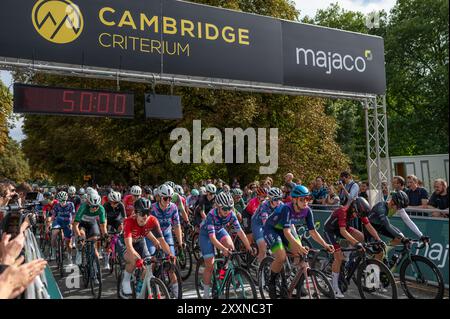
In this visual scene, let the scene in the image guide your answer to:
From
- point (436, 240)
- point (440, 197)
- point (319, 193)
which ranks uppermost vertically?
point (319, 193)

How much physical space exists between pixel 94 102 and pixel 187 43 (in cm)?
329

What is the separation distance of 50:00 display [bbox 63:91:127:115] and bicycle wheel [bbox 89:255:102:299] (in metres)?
3.47

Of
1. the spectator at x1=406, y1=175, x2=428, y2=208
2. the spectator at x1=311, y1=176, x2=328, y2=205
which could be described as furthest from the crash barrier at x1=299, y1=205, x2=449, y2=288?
the spectator at x1=311, y1=176, x2=328, y2=205

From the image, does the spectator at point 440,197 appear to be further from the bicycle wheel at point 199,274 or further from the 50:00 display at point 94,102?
the 50:00 display at point 94,102

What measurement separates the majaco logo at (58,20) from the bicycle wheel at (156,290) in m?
7.06

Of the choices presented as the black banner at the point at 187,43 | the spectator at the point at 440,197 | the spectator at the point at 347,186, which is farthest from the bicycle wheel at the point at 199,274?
the black banner at the point at 187,43

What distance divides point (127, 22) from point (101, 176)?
3410cm

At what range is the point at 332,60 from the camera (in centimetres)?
1402

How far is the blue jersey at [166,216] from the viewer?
820 cm

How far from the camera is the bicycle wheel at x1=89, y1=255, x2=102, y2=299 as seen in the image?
26.9ft

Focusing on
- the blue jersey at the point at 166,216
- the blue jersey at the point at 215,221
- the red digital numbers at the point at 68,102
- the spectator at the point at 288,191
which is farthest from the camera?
the spectator at the point at 288,191

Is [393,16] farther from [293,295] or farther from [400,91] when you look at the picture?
[293,295]

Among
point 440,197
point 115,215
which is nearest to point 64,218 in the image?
point 115,215

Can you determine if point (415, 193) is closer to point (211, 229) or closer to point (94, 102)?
point (211, 229)
